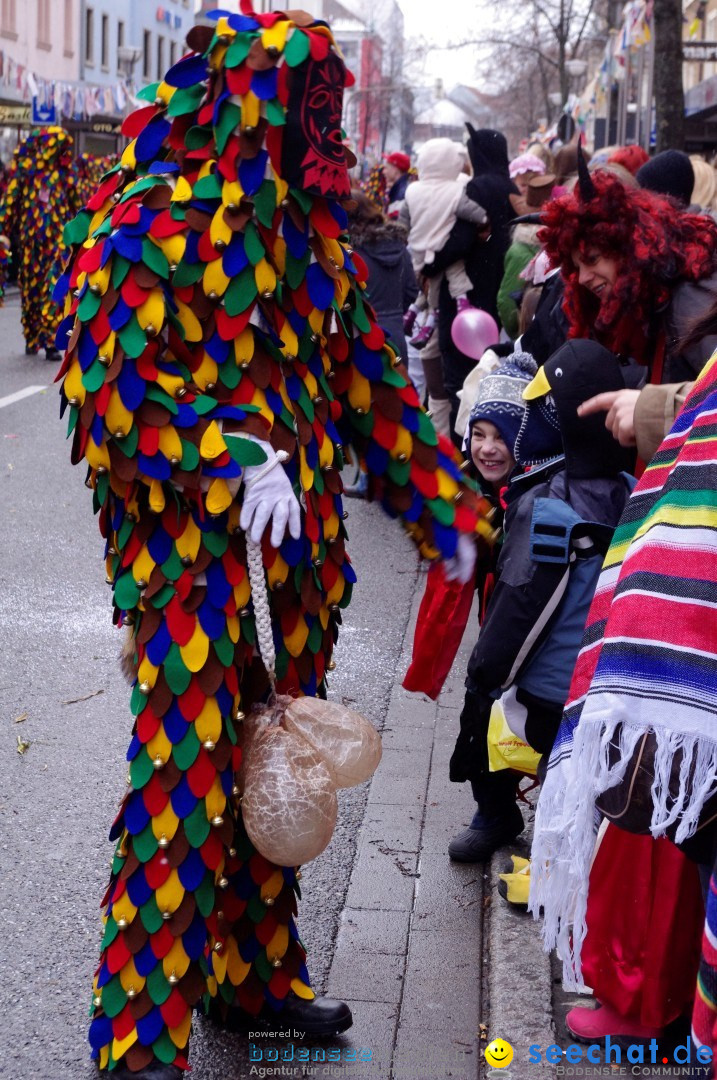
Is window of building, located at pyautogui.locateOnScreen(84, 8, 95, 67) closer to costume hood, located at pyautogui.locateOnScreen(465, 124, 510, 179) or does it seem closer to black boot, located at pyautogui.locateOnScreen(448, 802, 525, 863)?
costume hood, located at pyautogui.locateOnScreen(465, 124, 510, 179)

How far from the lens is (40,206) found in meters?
13.2

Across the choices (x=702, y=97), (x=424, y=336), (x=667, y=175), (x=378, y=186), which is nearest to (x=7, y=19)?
(x=702, y=97)

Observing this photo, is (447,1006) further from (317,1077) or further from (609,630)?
(609,630)

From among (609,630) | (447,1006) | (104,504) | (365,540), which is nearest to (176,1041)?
(447,1006)

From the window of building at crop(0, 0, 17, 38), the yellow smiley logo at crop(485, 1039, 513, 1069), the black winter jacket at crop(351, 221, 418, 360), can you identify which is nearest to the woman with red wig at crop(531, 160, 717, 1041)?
the yellow smiley logo at crop(485, 1039, 513, 1069)

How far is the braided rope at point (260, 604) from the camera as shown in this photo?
2.47m

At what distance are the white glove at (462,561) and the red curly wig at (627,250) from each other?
3.40ft

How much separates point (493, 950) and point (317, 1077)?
0.60m

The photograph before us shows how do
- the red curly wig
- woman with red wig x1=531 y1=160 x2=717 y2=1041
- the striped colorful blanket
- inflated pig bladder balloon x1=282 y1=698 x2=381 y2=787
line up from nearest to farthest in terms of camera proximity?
the striped colorful blanket → inflated pig bladder balloon x1=282 y1=698 x2=381 y2=787 → woman with red wig x1=531 y1=160 x2=717 y2=1041 → the red curly wig

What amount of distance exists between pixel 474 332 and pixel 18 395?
20.2 ft

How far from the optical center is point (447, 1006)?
9.83ft

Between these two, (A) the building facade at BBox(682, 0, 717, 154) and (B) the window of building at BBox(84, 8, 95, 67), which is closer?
(A) the building facade at BBox(682, 0, 717, 154)

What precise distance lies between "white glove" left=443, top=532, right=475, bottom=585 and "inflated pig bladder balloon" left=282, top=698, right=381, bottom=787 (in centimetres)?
40

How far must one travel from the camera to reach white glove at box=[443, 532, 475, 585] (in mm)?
2811
